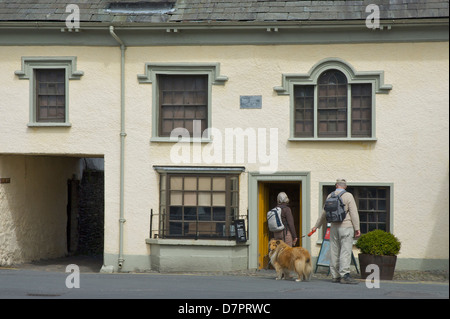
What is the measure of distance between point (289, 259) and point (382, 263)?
2013 millimetres

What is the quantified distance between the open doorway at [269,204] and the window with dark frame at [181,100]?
7.09ft

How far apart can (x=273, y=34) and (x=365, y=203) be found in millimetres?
4175

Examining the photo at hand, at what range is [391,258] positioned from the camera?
16.2m

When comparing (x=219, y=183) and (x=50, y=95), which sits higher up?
(x=50, y=95)

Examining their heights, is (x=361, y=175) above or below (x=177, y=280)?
above

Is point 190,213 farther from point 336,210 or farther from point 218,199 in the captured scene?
point 336,210

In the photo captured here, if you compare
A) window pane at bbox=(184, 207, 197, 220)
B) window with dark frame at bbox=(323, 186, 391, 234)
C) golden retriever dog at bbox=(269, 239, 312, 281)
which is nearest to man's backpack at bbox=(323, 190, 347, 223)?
golden retriever dog at bbox=(269, 239, 312, 281)

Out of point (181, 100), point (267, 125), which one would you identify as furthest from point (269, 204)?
point (181, 100)

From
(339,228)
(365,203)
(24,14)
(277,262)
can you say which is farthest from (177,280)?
(24,14)

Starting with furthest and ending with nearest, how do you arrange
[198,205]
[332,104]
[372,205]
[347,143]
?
[198,205] → [332,104] → [372,205] → [347,143]

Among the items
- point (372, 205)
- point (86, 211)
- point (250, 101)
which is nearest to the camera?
point (372, 205)

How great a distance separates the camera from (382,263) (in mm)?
16172

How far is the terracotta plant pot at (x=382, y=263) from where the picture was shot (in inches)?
637

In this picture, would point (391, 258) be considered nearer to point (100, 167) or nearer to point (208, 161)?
point (208, 161)
